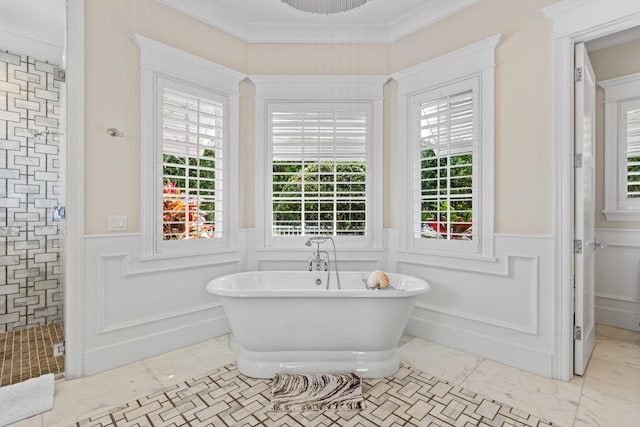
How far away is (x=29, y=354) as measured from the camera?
254cm

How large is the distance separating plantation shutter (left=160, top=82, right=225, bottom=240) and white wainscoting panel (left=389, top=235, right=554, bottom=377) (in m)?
1.93

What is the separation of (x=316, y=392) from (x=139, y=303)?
4.97ft

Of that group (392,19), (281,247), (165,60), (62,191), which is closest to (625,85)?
(392,19)

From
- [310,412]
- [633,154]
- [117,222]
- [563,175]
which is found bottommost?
[310,412]

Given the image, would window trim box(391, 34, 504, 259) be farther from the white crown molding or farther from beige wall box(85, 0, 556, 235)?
the white crown molding

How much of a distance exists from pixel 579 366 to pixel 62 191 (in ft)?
12.5

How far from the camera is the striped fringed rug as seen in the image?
2.00 metres

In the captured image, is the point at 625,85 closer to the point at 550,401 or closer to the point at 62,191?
the point at 550,401

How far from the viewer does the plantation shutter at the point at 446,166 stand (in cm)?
279

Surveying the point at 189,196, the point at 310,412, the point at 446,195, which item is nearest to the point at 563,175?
the point at 446,195

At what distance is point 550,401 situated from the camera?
2053 millimetres

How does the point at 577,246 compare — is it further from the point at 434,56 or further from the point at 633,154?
the point at 434,56

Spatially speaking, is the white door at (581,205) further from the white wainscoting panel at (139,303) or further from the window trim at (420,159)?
the white wainscoting panel at (139,303)

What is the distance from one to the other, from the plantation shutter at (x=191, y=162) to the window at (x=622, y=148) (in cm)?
370
